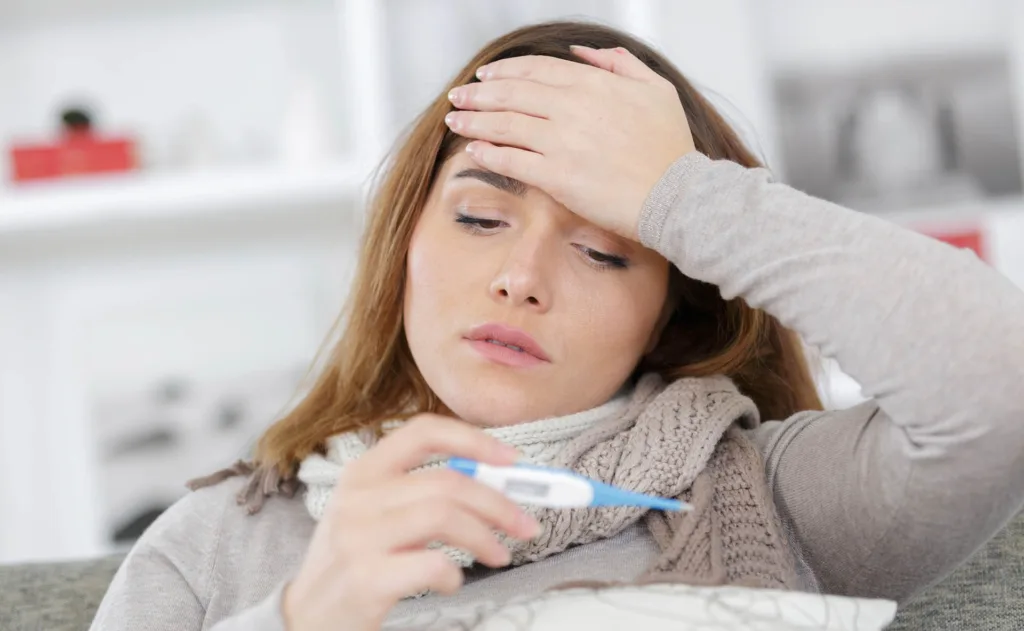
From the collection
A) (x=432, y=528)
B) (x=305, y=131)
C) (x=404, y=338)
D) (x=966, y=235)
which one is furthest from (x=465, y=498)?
(x=966, y=235)

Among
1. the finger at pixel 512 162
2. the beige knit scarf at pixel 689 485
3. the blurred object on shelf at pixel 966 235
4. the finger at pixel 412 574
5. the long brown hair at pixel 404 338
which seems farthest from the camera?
the blurred object on shelf at pixel 966 235

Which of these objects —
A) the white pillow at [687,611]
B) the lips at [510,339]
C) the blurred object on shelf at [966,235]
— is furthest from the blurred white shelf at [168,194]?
the white pillow at [687,611]

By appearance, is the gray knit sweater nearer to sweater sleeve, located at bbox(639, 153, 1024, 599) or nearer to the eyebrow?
sweater sleeve, located at bbox(639, 153, 1024, 599)

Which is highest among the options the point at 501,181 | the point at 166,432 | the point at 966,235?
the point at 501,181

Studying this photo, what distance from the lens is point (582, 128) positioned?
3.38ft

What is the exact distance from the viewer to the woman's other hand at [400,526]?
2.48ft

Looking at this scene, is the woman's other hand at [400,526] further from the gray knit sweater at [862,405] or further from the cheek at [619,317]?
the cheek at [619,317]

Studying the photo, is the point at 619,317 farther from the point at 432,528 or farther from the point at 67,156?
the point at 67,156

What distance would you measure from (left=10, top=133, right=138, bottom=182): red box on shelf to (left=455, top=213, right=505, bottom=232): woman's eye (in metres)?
1.73

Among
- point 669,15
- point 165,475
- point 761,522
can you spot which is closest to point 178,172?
point 165,475

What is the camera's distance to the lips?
1.08 metres

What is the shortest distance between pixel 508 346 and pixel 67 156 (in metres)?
1.88

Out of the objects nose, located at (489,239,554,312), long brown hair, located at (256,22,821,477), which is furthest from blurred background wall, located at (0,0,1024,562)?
nose, located at (489,239,554,312)

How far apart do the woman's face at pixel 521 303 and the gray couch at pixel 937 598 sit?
363 mm
